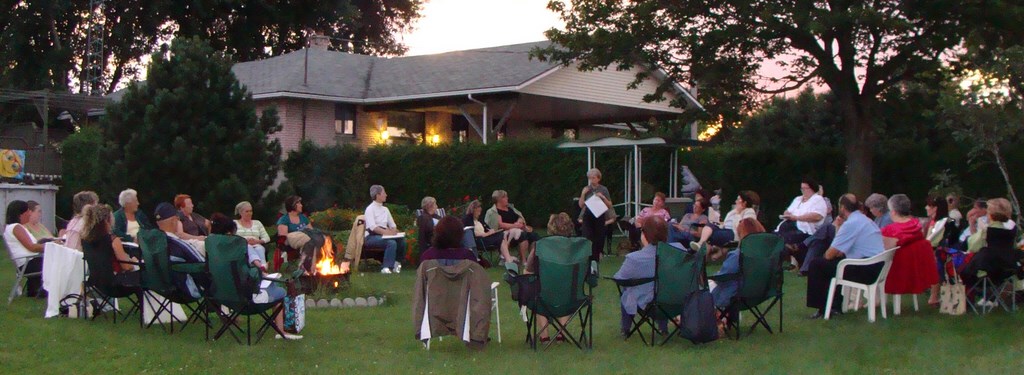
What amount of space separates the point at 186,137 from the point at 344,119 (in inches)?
421

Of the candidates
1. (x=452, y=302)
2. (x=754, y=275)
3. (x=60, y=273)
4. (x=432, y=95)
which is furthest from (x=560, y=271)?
(x=432, y=95)

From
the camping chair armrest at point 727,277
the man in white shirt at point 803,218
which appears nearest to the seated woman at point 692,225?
the man in white shirt at point 803,218

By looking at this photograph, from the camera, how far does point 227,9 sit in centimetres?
4362

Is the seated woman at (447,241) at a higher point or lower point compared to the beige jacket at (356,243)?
higher

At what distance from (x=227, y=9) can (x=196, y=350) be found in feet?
123

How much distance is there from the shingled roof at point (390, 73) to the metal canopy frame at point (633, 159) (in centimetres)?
625

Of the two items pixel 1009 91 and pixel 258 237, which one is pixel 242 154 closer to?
pixel 258 237

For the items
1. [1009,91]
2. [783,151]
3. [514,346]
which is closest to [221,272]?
[514,346]

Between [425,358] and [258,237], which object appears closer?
[425,358]

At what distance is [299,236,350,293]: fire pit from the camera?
11094 mm

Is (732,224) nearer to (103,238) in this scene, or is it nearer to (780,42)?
(780,42)

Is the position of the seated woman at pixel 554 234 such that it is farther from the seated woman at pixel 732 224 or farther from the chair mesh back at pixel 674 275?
the seated woman at pixel 732 224

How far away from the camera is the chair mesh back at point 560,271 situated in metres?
8.36

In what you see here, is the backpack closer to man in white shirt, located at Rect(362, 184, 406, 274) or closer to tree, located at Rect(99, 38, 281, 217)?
man in white shirt, located at Rect(362, 184, 406, 274)
